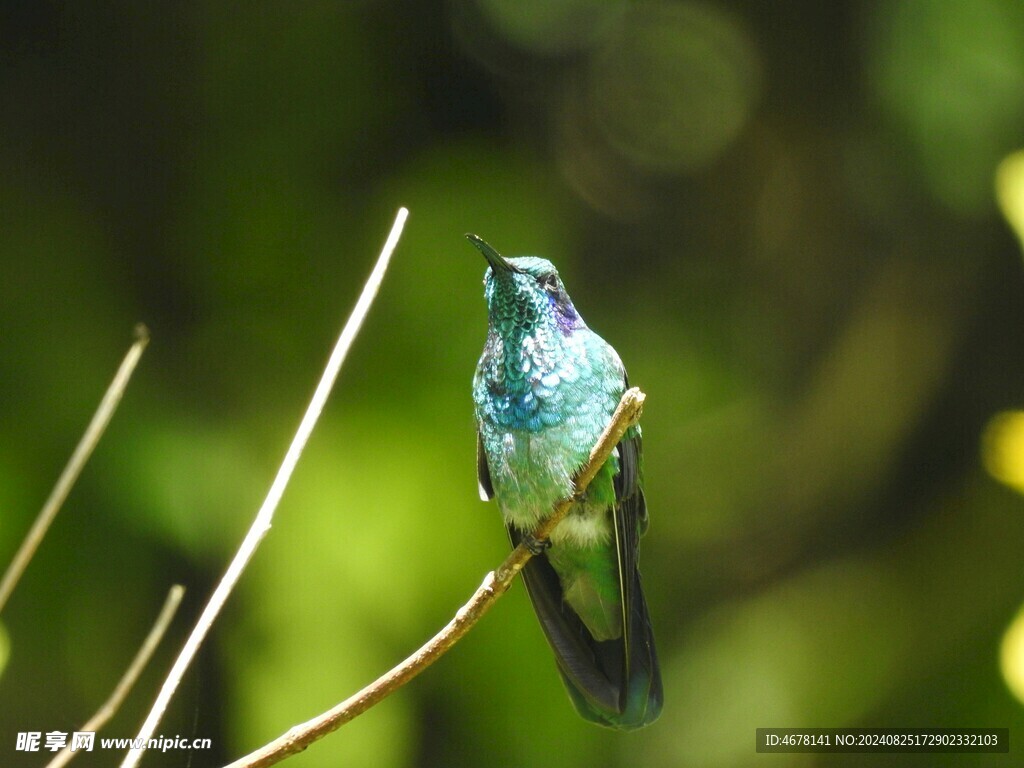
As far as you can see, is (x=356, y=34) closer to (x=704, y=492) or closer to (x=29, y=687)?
(x=704, y=492)

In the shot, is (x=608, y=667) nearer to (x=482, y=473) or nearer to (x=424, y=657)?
(x=482, y=473)

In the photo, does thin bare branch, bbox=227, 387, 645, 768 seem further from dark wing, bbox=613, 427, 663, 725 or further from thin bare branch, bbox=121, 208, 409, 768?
dark wing, bbox=613, 427, 663, 725

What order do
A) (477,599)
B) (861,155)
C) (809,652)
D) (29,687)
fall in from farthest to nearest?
(861,155) → (809,652) → (29,687) → (477,599)

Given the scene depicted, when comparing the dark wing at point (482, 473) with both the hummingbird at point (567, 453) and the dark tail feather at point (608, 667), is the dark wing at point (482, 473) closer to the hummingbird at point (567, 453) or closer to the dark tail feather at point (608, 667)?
the hummingbird at point (567, 453)

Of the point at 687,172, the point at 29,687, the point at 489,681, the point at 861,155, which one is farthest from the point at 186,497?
the point at 861,155

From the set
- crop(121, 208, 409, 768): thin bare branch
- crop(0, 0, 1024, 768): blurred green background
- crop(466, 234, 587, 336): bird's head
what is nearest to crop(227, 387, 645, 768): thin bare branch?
crop(121, 208, 409, 768): thin bare branch

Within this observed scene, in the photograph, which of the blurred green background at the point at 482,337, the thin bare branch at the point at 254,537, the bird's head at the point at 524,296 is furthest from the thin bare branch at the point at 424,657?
the blurred green background at the point at 482,337
